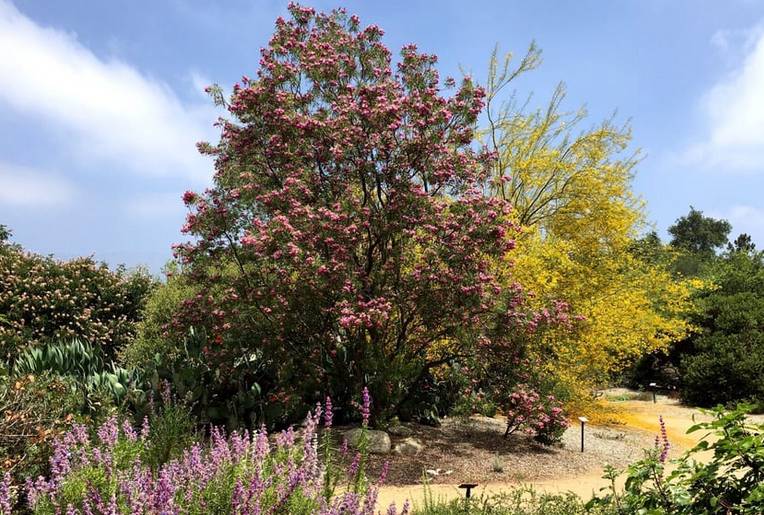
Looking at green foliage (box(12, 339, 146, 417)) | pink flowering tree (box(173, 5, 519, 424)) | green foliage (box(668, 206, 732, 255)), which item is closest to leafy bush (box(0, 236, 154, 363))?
green foliage (box(12, 339, 146, 417))

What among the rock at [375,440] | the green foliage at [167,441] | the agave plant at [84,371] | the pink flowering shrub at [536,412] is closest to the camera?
the green foliage at [167,441]

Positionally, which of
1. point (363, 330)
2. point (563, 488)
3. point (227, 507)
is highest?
point (363, 330)

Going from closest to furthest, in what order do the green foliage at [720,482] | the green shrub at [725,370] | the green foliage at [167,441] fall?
the green foliage at [720,482], the green foliage at [167,441], the green shrub at [725,370]

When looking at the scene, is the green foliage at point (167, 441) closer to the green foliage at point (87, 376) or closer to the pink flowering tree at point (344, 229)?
Result: the green foliage at point (87, 376)

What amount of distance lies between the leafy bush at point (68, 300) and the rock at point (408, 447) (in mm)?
8570

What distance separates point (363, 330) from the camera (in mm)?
9047

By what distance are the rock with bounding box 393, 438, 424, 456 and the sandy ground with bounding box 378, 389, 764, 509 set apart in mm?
254

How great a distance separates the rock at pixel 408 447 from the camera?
28.6ft

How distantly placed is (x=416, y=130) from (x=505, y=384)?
13.7 feet

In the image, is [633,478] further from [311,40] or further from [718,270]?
[718,270]

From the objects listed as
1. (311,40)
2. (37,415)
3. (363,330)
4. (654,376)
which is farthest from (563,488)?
(654,376)

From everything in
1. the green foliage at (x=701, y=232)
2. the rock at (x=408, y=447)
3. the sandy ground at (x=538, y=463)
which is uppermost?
the green foliage at (x=701, y=232)

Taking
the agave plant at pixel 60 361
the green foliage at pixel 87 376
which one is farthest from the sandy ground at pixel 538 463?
the agave plant at pixel 60 361

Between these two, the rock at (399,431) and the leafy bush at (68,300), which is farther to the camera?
the leafy bush at (68,300)
